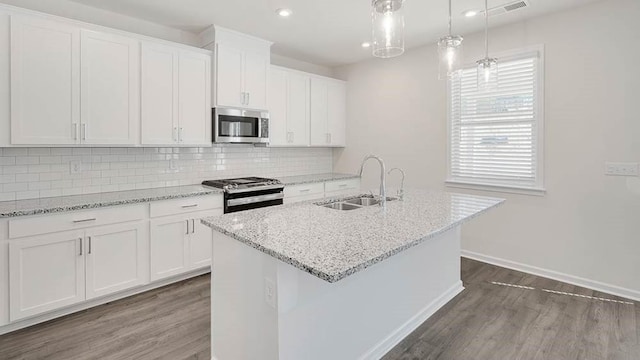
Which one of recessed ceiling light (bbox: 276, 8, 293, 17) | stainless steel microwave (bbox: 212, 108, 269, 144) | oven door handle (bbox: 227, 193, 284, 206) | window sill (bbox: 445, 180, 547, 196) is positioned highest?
recessed ceiling light (bbox: 276, 8, 293, 17)

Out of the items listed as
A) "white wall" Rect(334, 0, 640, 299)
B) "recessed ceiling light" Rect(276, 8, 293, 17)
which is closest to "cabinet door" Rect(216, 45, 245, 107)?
"recessed ceiling light" Rect(276, 8, 293, 17)

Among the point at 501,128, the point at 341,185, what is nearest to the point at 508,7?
the point at 501,128

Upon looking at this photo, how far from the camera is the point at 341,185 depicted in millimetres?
5078

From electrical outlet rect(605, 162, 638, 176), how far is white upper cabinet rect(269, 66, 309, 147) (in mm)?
3409

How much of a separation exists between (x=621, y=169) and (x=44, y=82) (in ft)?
16.3

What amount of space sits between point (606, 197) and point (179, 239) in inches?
159

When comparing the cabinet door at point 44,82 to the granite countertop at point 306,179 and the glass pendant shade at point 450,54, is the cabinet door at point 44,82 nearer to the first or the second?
the granite countertop at point 306,179

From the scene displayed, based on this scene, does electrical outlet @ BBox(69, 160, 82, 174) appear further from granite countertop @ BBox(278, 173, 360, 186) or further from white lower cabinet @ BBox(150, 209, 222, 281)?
granite countertop @ BBox(278, 173, 360, 186)

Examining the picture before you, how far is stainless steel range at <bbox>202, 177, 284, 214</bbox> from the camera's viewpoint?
357cm

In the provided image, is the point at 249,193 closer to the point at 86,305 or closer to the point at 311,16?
the point at 86,305

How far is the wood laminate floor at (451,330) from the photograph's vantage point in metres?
2.25

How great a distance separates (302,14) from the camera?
11.1ft

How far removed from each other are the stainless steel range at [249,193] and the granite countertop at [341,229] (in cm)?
125

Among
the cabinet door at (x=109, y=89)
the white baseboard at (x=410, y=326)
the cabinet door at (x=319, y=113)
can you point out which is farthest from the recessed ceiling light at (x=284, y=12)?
the white baseboard at (x=410, y=326)
